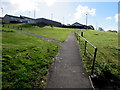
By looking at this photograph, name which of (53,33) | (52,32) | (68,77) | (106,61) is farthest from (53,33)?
(68,77)

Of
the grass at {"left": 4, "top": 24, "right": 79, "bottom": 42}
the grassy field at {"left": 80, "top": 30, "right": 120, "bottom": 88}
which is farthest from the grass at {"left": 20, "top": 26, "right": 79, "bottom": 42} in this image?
the grassy field at {"left": 80, "top": 30, "right": 120, "bottom": 88}

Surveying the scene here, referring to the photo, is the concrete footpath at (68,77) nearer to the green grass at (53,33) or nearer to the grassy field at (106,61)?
the grassy field at (106,61)

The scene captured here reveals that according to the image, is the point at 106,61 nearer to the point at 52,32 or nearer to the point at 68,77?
the point at 68,77

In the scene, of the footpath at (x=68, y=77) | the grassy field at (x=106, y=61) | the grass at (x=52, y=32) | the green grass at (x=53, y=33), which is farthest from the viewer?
the grass at (x=52, y=32)

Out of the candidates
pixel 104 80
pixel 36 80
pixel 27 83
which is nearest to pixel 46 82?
pixel 36 80

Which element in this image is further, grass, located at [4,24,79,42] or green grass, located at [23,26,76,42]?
grass, located at [4,24,79,42]

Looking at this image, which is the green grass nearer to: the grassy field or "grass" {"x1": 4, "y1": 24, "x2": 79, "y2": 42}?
"grass" {"x1": 4, "y1": 24, "x2": 79, "y2": 42}

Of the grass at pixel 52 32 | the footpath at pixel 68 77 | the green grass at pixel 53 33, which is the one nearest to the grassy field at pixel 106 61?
the footpath at pixel 68 77

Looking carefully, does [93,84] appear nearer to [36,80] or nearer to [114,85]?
[114,85]

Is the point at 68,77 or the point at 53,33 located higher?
the point at 53,33

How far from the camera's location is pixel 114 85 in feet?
11.1

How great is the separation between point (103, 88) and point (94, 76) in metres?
0.55

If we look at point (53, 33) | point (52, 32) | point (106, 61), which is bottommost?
point (106, 61)

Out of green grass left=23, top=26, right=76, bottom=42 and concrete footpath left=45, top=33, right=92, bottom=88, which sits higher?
green grass left=23, top=26, right=76, bottom=42
